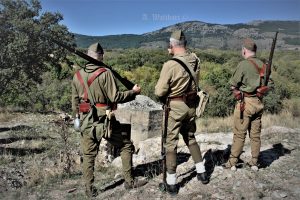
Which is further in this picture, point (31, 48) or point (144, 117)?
point (31, 48)

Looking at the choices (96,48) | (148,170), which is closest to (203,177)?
(148,170)

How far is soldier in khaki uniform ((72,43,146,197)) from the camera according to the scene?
5.55m

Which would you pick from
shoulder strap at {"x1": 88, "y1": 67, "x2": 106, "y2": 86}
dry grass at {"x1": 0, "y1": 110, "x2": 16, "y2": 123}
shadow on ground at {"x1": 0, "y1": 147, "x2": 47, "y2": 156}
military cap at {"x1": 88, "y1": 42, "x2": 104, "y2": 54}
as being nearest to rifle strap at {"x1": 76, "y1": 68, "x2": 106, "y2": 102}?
shoulder strap at {"x1": 88, "y1": 67, "x2": 106, "y2": 86}

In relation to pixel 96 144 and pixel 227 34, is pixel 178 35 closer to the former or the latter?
pixel 96 144

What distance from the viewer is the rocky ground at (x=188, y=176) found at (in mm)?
5691

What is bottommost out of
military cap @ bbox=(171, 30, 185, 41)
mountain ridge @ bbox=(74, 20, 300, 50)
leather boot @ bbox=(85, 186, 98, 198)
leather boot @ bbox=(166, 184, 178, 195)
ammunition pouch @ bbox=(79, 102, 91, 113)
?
leather boot @ bbox=(85, 186, 98, 198)

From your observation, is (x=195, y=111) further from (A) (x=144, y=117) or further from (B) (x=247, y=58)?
(A) (x=144, y=117)

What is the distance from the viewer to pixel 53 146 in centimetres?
1205

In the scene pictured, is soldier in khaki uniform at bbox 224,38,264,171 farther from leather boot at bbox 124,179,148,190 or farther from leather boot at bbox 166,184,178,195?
leather boot at bbox 124,179,148,190

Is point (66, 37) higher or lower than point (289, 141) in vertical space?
higher

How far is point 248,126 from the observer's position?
6.36 m

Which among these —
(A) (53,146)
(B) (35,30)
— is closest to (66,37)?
(B) (35,30)

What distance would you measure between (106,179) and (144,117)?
2.46 m

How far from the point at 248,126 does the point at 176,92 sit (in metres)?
1.65
